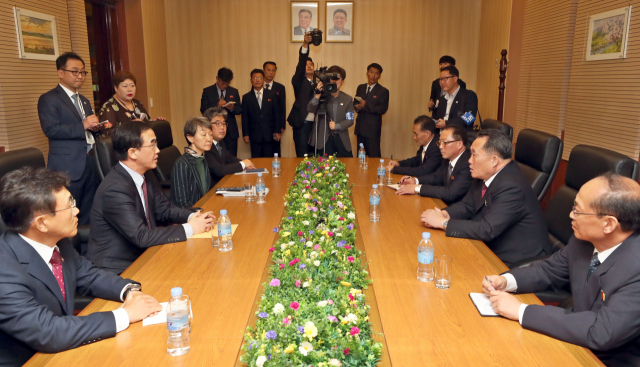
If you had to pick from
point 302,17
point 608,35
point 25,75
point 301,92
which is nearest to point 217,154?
point 25,75

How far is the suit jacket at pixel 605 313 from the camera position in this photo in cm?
153

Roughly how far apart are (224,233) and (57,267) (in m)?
0.75

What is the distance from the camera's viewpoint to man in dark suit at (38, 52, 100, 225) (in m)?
4.10

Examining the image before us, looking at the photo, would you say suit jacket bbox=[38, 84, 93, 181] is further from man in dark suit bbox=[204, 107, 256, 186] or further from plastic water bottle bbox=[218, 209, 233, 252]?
plastic water bottle bbox=[218, 209, 233, 252]

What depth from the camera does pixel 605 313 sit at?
156 cm

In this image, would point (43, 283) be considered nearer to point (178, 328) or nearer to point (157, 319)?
point (157, 319)

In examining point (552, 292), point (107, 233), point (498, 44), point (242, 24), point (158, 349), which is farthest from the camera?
point (242, 24)

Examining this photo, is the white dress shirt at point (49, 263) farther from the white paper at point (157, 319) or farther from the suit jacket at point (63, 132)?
the suit jacket at point (63, 132)

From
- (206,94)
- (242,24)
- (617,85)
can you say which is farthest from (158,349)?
(242,24)

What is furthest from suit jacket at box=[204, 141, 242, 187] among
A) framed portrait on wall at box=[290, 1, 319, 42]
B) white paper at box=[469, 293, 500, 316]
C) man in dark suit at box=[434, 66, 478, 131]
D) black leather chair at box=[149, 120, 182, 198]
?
framed portrait on wall at box=[290, 1, 319, 42]

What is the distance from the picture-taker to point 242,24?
7836mm

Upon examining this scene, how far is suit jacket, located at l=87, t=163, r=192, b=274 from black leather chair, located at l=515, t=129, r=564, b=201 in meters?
2.27

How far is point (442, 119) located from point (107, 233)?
389 centimetres

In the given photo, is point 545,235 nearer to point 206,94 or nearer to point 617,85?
point 617,85
